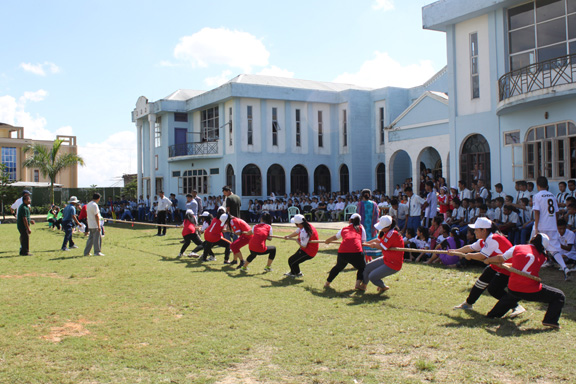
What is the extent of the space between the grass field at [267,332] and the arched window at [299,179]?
868 inches

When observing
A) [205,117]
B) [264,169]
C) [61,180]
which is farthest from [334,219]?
[61,180]

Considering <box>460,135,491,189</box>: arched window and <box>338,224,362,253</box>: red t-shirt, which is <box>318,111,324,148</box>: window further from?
<box>338,224,362,253</box>: red t-shirt

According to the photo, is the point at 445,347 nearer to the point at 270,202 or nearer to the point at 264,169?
the point at 270,202

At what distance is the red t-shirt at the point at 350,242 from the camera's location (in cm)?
916

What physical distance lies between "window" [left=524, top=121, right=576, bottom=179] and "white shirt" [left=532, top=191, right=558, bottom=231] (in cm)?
479

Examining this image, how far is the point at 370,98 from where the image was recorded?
107ft

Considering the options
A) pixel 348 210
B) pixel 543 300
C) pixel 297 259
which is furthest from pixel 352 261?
pixel 348 210

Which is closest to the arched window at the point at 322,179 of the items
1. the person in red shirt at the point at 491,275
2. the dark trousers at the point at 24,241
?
the dark trousers at the point at 24,241

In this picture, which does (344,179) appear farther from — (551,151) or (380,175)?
(551,151)

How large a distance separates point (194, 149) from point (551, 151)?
2316 cm

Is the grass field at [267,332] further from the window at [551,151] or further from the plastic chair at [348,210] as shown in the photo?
the plastic chair at [348,210]

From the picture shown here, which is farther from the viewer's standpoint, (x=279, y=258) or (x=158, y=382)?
(x=279, y=258)

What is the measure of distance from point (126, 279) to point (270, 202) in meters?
19.2

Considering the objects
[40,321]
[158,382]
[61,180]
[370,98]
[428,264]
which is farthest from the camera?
[61,180]
